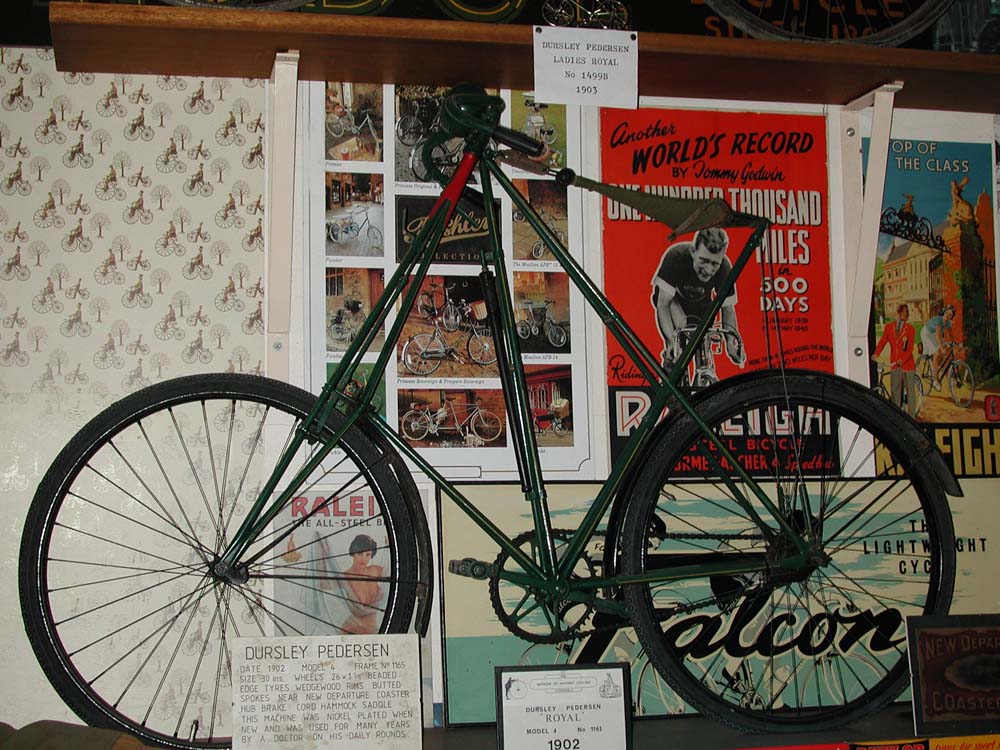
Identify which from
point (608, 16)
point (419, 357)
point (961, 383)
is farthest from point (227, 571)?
point (961, 383)

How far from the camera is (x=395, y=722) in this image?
1.24m

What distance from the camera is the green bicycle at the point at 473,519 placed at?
143 centimetres

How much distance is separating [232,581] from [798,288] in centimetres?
113

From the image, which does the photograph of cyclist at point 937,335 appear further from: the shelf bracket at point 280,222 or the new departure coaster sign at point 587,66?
the shelf bracket at point 280,222

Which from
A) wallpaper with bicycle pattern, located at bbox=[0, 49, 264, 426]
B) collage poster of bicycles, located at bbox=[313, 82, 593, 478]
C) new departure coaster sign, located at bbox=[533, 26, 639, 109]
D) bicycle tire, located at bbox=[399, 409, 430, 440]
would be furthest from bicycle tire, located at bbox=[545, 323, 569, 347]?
wallpaper with bicycle pattern, located at bbox=[0, 49, 264, 426]

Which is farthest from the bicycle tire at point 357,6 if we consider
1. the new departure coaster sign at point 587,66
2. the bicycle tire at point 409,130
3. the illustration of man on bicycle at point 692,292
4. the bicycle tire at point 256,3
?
the illustration of man on bicycle at point 692,292

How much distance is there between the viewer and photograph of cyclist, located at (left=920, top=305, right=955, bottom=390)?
1.78m

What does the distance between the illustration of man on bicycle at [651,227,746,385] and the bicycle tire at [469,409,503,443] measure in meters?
0.33

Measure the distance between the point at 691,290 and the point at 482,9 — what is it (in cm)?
62

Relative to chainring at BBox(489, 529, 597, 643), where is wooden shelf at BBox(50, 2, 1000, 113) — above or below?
above

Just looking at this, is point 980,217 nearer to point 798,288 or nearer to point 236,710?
point 798,288

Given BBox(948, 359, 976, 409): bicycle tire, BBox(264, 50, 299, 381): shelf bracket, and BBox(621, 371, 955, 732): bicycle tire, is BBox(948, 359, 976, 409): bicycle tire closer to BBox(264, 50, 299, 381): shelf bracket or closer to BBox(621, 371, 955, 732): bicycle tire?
BBox(621, 371, 955, 732): bicycle tire

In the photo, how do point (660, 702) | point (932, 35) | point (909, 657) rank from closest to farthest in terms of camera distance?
point (909, 657), point (660, 702), point (932, 35)

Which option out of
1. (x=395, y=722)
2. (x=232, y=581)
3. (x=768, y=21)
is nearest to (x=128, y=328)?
(x=232, y=581)
